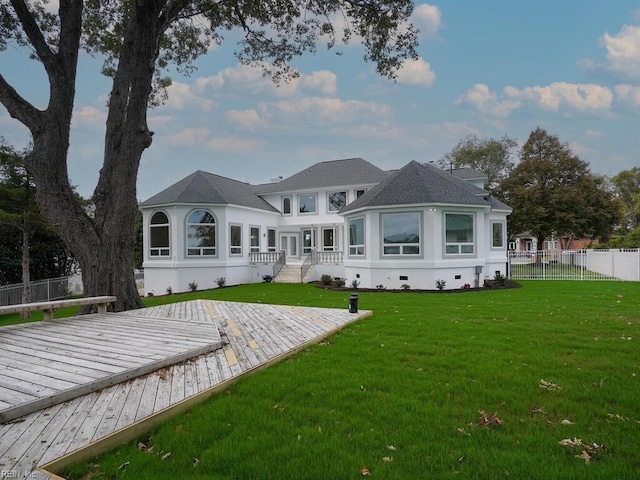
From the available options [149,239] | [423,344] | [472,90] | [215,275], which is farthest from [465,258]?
[149,239]

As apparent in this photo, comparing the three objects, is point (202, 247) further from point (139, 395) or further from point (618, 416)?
point (618, 416)

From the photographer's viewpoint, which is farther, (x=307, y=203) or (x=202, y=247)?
(x=307, y=203)

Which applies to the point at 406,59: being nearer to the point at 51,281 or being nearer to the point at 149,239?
the point at 149,239

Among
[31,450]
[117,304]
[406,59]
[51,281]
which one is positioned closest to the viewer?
[31,450]

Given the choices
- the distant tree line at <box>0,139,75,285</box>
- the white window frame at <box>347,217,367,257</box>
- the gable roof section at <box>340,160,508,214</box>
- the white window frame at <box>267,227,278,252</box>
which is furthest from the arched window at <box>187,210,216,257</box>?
the gable roof section at <box>340,160,508,214</box>

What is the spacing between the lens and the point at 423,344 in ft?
20.7

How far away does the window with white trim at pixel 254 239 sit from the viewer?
23.8 m

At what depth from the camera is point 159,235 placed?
21.3 m

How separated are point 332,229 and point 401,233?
31.5 ft

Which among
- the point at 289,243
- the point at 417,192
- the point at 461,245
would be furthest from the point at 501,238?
the point at 289,243

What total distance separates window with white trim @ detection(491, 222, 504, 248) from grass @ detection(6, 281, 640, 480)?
15.3 metres

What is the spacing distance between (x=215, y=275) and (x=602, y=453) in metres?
20.0

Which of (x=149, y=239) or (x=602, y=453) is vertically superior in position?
(x=149, y=239)

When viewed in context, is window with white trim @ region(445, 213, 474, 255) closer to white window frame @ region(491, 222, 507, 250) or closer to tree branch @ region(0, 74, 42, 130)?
white window frame @ region(491, 222, 507, 250)
